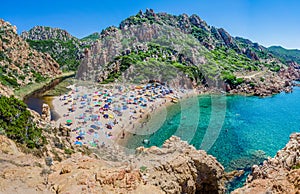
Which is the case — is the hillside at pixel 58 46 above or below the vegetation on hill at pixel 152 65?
above

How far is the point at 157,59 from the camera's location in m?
85.4

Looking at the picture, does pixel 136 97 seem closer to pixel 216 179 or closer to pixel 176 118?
pixel 176 118

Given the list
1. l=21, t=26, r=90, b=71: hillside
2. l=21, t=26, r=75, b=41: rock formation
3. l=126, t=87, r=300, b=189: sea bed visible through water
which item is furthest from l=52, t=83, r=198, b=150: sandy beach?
l=21, t=26, r=75, b=41: rock formation

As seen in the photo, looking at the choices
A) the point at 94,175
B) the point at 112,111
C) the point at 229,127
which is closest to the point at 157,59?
the point at 112,111

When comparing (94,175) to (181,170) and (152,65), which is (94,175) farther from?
(152,65)

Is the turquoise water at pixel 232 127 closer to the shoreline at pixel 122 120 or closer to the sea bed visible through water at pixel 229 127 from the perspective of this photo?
the sea bed visible through water at pixel 229 127

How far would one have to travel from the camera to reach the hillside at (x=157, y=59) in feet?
251

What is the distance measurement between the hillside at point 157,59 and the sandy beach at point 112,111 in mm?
13748

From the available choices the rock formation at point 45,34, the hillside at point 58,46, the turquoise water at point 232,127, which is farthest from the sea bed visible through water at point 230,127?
the rock formation at point 45,34

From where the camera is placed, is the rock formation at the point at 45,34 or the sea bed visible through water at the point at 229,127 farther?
the rock formation at the point at 45,34

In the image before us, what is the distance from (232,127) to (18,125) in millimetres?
32442

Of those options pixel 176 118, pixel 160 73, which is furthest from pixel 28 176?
pixel 160 73

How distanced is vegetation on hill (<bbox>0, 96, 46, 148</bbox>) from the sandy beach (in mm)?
8850

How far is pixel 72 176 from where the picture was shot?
9859 mm
